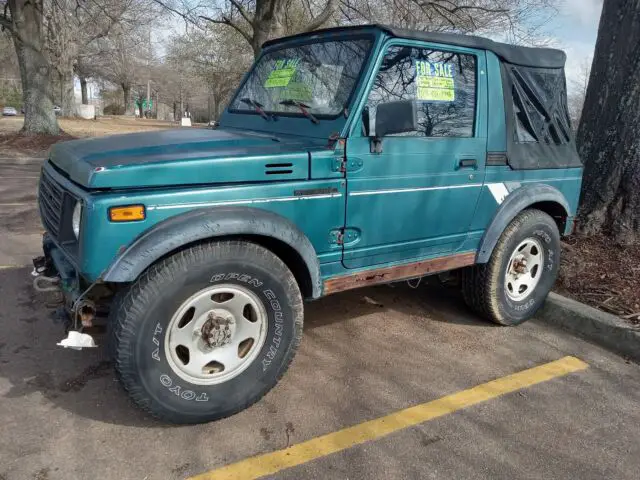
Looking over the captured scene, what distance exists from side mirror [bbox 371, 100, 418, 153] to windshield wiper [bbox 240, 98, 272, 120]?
914 mm

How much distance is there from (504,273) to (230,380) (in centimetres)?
230

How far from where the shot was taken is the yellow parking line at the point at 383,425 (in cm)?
244

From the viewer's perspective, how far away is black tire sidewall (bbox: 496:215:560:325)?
397 centimetres

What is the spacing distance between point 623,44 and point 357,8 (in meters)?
11.0

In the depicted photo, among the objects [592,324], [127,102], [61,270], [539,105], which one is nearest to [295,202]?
[61,270]

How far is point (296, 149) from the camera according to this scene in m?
2.88

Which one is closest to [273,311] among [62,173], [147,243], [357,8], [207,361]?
[207,361]

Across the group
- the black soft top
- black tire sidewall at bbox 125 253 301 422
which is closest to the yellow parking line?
black tire sidewall at bbox 125 253 301 422

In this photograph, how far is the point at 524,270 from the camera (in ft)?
13.8

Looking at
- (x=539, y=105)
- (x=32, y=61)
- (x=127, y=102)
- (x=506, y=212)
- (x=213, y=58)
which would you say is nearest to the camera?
(x=506, y=212)

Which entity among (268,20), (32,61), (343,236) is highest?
(268,20)

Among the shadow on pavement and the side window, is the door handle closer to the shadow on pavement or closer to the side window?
the side window

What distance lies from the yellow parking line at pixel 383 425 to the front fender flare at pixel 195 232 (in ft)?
3.23

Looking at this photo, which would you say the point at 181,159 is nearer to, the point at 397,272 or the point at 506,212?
the point at 397,272
